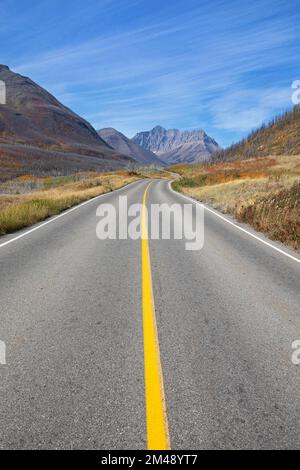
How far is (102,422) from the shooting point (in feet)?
9.64

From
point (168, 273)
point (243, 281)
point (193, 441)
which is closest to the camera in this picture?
point (193, 441)

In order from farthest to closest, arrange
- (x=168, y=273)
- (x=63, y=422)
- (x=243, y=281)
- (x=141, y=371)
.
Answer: (x=168, y=273), (x=243, y=281), (x=141, y=371), (x=63, y=422)

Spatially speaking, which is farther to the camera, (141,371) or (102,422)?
(141,371)

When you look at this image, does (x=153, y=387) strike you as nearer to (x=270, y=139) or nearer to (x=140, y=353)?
(x=140, y=353)

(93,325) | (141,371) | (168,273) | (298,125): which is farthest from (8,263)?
(298,125)

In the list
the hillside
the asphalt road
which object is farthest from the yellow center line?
the hillside

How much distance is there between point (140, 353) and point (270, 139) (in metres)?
163

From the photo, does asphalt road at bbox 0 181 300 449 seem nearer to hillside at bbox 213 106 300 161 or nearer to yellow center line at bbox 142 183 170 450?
yellow center line at bbox 142 183 170 450

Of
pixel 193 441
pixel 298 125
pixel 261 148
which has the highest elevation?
pixel 298 125

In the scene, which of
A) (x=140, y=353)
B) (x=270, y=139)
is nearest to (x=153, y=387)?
(x=140, y=353)

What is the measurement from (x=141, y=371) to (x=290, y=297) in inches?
128

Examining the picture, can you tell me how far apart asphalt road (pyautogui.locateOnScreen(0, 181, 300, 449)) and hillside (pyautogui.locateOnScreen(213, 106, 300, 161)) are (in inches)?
4984

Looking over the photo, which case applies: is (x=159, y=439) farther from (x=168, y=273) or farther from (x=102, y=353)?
(x=168, y=273)

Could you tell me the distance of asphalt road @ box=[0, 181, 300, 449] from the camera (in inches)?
114
